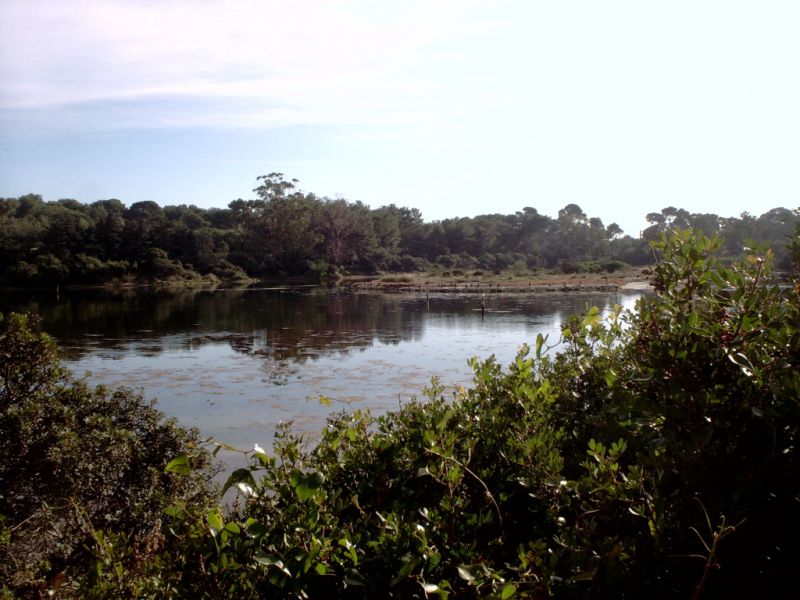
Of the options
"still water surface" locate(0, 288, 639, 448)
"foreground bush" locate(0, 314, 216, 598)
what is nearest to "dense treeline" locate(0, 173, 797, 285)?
"still water surface" locate(0, 288, 639, 448)

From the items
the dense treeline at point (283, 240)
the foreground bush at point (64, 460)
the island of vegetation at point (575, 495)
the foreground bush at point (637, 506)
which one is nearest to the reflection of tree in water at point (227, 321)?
the dense treeline at point (283, 240)

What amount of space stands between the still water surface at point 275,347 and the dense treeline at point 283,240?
47.3 feet

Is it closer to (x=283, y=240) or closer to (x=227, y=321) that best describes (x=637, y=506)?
(x=227, y=321)

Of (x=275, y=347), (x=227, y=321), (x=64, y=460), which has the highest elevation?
(x=64, y=460)

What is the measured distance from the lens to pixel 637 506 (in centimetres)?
180

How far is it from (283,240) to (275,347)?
42.9 meters

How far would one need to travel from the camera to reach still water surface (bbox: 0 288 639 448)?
12844mm

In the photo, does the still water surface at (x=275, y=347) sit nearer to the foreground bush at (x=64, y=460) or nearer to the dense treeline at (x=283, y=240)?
the foreground bush at (x=64, y=460)

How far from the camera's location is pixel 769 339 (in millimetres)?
1849

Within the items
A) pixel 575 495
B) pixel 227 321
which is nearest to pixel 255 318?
pixel 227 321

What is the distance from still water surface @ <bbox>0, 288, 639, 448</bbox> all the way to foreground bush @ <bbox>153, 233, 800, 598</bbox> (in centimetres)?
78

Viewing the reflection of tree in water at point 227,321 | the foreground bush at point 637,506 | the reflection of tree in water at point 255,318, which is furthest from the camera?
the reflection of tree in water at point 227,321

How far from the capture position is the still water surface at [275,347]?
1284 cm

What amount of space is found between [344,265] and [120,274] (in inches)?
879
